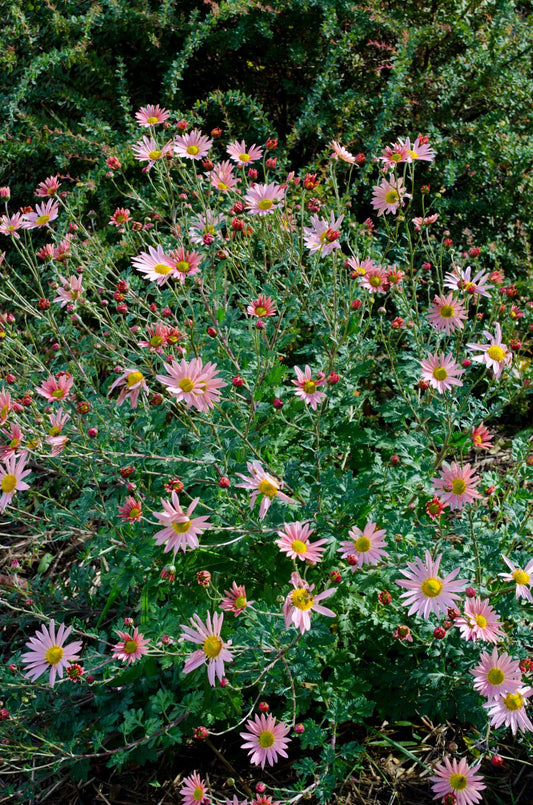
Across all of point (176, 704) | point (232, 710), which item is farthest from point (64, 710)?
point (232, 710)

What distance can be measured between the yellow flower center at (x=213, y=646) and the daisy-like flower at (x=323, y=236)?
1.57 metres

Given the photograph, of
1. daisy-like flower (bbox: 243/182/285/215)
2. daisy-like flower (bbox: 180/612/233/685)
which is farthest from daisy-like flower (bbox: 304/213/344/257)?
daisy-like flower (bbox: 180/612/233/685)

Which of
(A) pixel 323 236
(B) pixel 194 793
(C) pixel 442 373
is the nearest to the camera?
(B) pixel 194 793

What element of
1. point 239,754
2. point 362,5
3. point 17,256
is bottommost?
point 239,754

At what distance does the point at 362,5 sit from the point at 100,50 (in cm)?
237

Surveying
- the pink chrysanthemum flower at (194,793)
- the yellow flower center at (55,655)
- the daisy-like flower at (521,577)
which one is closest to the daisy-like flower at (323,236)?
the daisy-like flower at (521,577)

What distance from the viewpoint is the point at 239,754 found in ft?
8.66

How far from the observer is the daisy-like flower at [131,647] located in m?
2.29

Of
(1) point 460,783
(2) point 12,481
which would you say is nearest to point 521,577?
(1) point 460,783

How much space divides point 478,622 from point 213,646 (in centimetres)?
88

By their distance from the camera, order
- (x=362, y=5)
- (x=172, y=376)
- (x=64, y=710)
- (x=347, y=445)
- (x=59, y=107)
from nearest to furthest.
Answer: (x=172, y=376) → (x=64, y=710) → (x=347, y=445) → (x=362, y=5) → (x=59, y=107)

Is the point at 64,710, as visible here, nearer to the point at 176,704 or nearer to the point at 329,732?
the point at 176,704

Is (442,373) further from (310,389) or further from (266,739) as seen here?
(266,739)

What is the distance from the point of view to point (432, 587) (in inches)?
83.0
